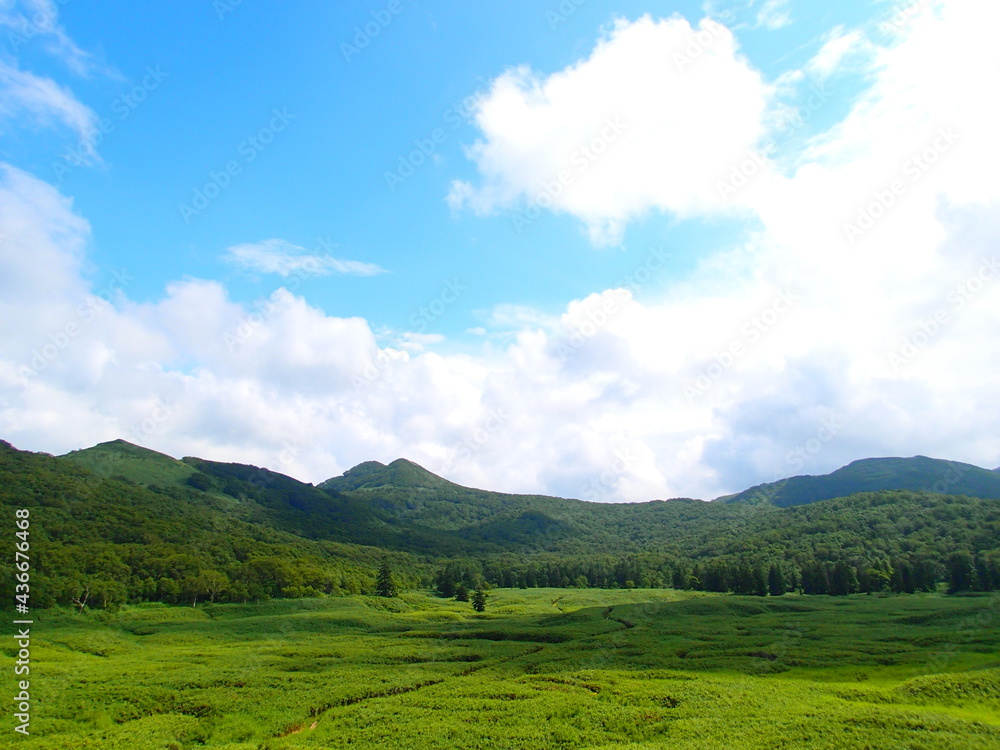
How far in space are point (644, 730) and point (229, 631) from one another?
91742 millimetres

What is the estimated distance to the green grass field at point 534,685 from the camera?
1582 inches

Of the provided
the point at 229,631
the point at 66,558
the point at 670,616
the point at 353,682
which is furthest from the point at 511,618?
the point at 66,558

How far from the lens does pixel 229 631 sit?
4050 inches

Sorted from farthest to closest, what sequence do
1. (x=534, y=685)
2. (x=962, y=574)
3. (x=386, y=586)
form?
(x=386, y=586)
(x=962, y=574)
(x=534, y=685)

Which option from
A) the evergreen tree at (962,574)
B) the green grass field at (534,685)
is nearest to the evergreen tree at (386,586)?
the green grass field at (534,685)

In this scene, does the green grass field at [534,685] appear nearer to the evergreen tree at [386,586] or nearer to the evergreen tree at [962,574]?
the evergreen tree at [962,574]

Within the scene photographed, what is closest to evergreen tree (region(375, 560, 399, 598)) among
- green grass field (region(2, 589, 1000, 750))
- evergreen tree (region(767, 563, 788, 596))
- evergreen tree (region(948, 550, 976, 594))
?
green grass field (region(2, 589, 1000, 750))

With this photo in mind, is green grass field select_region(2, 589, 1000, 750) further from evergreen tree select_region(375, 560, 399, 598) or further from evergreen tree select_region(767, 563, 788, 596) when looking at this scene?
evergreen tree select_region(375, 560, 399, 598)

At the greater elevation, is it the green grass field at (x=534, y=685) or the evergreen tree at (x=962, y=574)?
the green grass field at (x=534, y=685)

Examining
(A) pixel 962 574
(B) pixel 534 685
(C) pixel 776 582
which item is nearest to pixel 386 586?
(C) pixel 776 582

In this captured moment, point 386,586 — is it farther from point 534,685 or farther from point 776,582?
point 534,685

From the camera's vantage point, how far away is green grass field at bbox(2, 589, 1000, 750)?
40.2 metres

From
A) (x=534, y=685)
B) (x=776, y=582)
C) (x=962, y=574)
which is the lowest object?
(x=776, y=582)

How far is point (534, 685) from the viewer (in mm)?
54688
